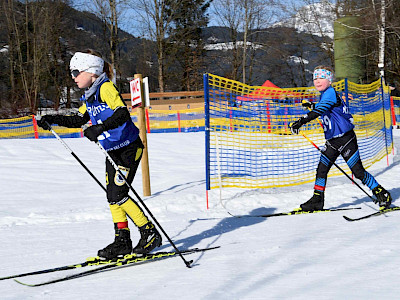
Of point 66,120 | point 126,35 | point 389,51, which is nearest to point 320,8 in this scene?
point 389,51

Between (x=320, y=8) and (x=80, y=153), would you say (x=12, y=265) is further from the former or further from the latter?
(x=320, y=8)

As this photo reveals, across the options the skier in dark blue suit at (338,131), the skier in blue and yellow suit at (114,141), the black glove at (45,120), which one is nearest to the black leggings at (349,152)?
the skier in dark blue suit at (338,131)

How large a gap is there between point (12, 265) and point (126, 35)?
106 ft

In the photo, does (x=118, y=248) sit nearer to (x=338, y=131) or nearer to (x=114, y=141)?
(x=114, y=141)

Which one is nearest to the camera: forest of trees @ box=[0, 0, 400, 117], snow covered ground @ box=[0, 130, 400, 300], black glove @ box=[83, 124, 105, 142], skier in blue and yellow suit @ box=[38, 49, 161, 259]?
snow covered ground @ box=[0, 130, 400, 300]

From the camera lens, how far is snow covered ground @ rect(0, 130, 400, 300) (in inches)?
119

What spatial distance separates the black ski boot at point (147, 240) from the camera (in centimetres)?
393

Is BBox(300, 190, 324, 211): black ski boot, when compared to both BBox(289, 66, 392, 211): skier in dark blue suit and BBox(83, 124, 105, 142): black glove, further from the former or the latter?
BBox(83, 124, 105, 142): black glove

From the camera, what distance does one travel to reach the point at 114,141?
12.6 ft

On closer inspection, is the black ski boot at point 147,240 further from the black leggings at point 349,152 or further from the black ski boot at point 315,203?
the black leggings at point 349,152

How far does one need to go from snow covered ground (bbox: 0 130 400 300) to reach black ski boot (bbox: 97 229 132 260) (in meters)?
0.18

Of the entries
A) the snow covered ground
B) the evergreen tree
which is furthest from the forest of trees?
the snow covered ground

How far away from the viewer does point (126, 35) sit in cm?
3459

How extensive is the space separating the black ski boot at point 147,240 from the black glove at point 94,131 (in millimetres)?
911
